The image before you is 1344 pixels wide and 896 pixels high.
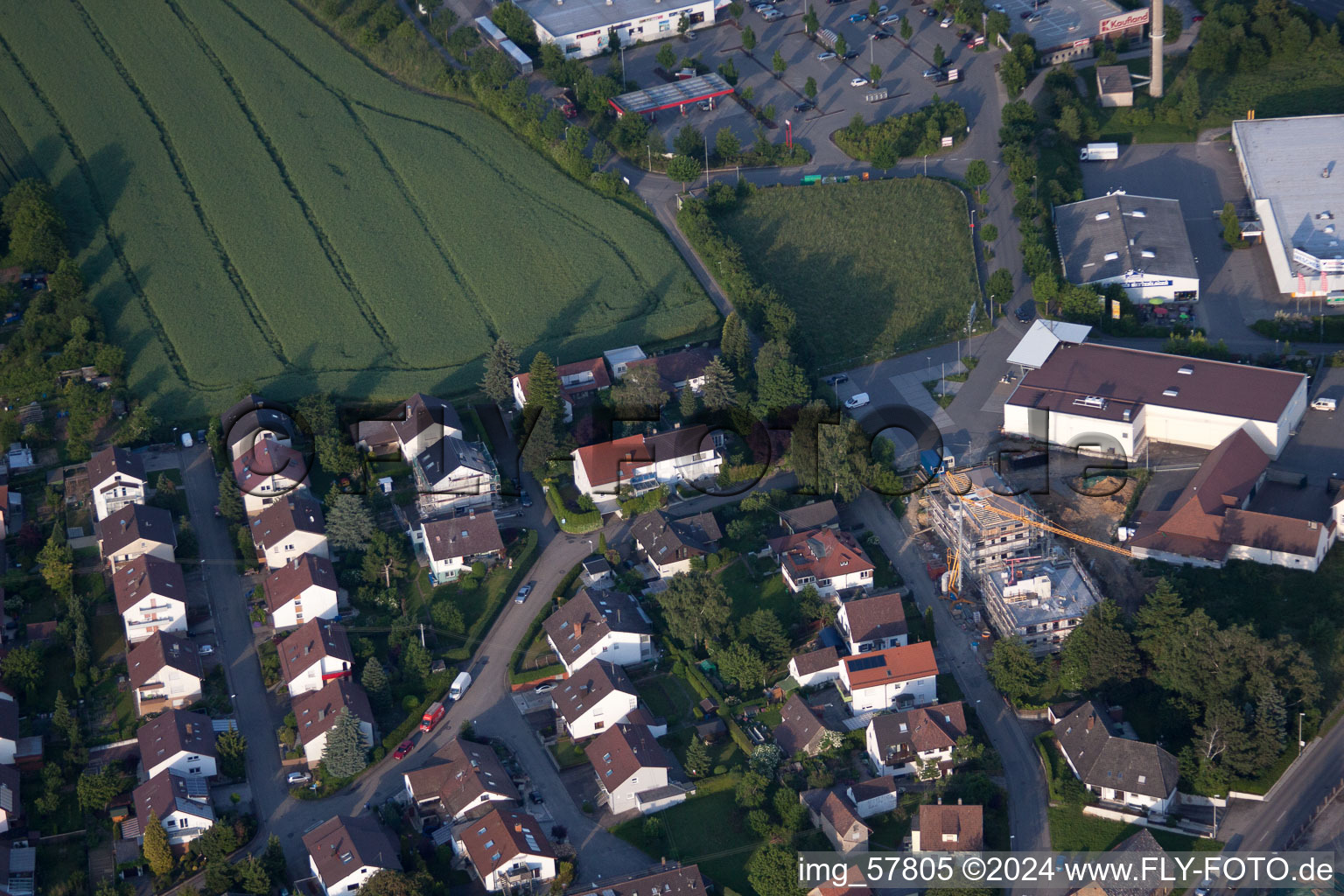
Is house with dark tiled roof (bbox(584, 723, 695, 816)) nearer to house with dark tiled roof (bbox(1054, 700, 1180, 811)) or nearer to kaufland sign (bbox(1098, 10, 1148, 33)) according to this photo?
house with dark tiled roof (bbox(1054, 700, 1180, 811))

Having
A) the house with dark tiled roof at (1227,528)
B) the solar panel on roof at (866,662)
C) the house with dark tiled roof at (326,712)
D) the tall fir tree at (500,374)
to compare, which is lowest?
the solar panel on roof at (866,662)

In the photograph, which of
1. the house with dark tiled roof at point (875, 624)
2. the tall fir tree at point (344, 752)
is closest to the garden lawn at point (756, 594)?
the house with dark tiled roof at point (875, 624)

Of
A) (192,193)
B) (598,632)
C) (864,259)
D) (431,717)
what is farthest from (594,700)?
(192,193)

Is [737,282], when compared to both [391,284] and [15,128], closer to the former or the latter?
[391,284]

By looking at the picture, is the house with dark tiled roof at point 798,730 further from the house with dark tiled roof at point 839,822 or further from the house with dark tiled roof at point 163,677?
the house with dark tiled roof at point 163,677

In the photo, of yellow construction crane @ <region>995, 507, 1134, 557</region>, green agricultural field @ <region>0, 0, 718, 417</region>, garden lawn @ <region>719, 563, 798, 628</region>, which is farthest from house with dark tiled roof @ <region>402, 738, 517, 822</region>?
green agricultural field @ <region>0, 0, 718, 417</region>

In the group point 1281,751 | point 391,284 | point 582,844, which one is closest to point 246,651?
point 582,844

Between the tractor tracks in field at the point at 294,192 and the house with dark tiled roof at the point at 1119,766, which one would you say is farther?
the tractor tracks in field at the point at 294,192
